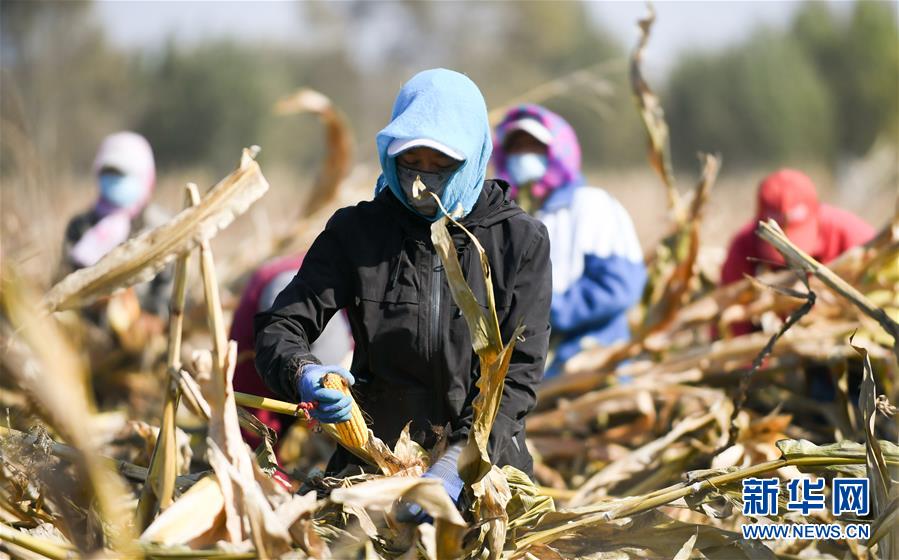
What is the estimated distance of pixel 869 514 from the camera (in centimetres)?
228

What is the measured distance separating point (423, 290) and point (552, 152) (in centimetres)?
227

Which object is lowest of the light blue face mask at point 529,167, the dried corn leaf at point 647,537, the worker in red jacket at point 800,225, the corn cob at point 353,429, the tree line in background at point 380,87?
the tree line in background at point 380,87

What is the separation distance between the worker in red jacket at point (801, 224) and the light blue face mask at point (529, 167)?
0.81 meters

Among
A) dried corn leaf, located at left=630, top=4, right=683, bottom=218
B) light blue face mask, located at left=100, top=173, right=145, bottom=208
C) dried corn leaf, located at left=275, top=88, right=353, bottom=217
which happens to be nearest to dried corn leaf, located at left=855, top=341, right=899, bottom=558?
dried corn leaf, located at left=630, top=4, right=683, bottom=218

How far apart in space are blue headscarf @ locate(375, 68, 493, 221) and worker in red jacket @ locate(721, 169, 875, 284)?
89.6 inches

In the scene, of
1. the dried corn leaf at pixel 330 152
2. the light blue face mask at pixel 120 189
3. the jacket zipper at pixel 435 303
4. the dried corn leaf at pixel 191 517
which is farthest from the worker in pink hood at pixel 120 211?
the dried corn leaf at pixel 191 517

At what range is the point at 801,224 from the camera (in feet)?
13.8

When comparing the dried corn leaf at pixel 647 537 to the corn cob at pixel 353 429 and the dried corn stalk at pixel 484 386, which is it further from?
the corn cob at pixel 353 429

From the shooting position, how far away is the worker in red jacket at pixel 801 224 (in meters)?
4.18

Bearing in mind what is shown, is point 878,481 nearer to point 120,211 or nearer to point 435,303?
point 435,303

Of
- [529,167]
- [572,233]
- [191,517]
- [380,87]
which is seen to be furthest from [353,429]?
[380,87]

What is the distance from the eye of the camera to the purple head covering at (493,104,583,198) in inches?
169

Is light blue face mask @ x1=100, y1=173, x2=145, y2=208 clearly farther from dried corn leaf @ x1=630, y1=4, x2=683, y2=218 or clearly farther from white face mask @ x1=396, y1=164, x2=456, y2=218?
white face mask @ x1=396, y1=164, x2=456, y2=218

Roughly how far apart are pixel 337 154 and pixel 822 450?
384cm
